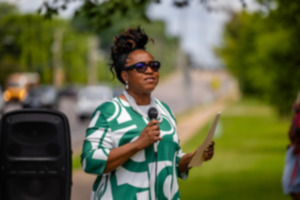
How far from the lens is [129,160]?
4.36m

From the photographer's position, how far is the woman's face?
4465 millimetres

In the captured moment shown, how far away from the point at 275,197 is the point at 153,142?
29.9 feet

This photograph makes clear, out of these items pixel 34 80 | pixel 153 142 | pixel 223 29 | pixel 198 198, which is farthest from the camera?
pixel 223 29

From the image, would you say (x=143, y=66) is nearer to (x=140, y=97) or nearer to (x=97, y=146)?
(x=140, y=97)

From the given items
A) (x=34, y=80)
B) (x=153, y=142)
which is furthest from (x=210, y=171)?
(x=34, y=80)

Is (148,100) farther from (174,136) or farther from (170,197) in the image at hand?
(170,197)

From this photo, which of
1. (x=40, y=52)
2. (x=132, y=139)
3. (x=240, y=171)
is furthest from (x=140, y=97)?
(x=40, y=52)

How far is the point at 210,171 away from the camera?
1786 centimetres

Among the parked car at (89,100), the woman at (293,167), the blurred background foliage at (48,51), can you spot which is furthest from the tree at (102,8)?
the blurred background foliage at (48,51)

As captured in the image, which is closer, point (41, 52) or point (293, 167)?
point (293, 167)

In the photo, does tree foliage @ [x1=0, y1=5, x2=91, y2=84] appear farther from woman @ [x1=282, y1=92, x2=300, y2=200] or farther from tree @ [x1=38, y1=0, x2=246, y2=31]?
woman @ [x1=282, y1=92, x2=300, y2=200]

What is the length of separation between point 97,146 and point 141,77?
44 cm

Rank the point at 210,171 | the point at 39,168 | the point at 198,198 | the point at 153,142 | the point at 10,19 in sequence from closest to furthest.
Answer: the point at 153,142 → the point at 39,168 → the point at 10,19 → the point at 198,198 → the point at 210,171

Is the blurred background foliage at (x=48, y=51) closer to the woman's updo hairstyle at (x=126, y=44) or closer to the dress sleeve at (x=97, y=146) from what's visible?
the woman's updo hairstyle at (x=126, y=44)
